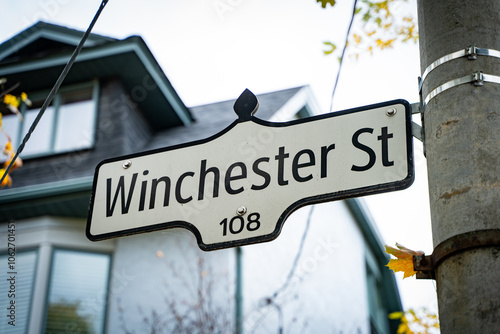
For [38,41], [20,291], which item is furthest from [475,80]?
[38,41]

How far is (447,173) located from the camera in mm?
2025

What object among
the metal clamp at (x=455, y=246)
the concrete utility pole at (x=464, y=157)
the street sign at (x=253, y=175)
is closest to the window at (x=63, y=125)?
the street sign at (x=253, y=175)

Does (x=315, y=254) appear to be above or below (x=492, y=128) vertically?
above

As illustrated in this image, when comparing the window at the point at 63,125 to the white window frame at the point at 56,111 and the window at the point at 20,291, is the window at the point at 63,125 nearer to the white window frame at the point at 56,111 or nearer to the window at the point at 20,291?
the white window frame at the point at 56,111

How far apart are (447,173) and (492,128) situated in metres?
0.18

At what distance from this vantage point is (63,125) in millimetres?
12297

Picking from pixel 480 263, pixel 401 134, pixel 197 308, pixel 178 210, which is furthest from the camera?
pixel 197 308

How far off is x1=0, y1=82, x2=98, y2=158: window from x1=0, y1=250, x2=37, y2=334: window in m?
2.20

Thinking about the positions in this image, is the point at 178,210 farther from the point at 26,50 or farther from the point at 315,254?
the point at 26,50

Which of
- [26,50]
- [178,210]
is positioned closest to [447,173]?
[178,210]

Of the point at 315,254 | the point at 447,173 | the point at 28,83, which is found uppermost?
the point at 28,83

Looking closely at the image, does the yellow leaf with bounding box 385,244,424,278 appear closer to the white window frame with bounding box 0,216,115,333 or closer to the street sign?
the street sign

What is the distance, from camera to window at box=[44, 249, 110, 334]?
999cm

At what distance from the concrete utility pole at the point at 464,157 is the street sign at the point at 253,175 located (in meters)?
0.33
